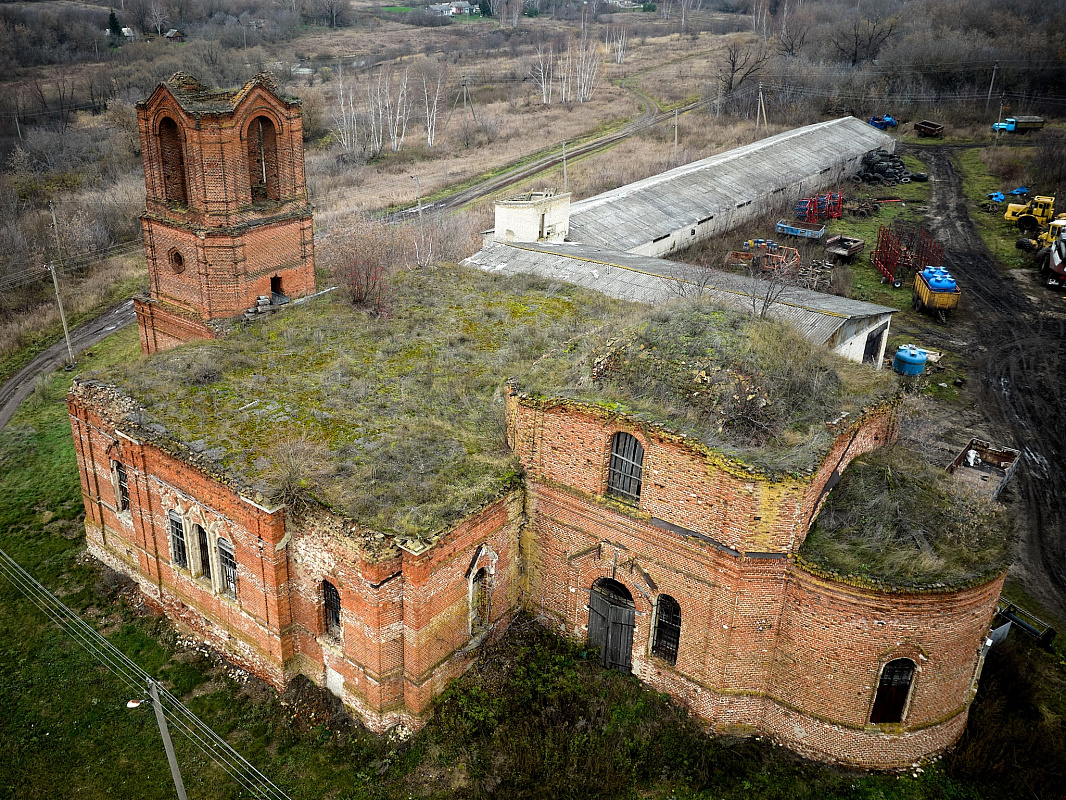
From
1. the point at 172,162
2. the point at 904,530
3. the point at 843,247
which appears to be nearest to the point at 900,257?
the point at 843,247

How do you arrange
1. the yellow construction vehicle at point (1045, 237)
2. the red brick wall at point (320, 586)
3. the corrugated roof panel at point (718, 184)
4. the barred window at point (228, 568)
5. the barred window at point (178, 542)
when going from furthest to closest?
the yellow construction vehicle at point (1045, 237) → the corrugated roof panel at point (718, 184) → the barred window at point (178, 542) → the barred window at point (228, 568) → the red brick wall at point (320, 586)

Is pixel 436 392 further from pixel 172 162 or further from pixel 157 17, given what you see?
pixel 157 17

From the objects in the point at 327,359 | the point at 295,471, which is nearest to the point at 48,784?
the point at 295,471

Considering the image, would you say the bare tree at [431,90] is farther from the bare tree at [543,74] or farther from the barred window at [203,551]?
the barred window at [203,551]

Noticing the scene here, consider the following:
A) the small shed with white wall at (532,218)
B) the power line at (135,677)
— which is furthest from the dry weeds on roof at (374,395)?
the small shed with white wall at (532,218)

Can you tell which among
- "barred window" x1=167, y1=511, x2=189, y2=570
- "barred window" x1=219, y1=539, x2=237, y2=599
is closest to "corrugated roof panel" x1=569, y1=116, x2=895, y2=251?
"barred window" x1=167, y1=511, x2=189, y2=570

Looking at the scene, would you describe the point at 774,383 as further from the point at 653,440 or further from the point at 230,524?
the point at 230,524
